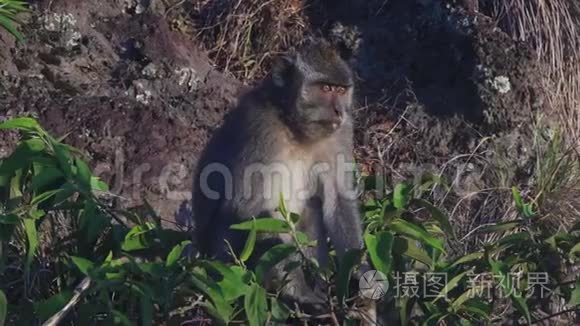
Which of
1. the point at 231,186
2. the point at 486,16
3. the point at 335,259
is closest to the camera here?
the point at 335,259

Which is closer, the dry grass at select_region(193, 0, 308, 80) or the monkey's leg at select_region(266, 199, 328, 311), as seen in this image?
the monkey's leg at select_region(266, 199, 328, 311)

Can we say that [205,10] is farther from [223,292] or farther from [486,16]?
[223,292]

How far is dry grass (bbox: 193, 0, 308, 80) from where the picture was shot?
7375 millimetres

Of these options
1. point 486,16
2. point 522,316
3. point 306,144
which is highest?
point 486,16

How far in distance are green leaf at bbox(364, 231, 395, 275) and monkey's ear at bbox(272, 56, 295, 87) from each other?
1.48 m

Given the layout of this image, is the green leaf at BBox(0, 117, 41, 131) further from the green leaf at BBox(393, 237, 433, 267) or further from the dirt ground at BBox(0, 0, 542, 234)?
the dirt ground at BBox(0, 0, 542, 234)

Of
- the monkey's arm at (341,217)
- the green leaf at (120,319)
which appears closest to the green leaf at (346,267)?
the green leaf at (120,319)

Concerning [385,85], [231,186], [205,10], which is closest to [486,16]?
[385,85]

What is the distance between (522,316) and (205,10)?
392 centimetres

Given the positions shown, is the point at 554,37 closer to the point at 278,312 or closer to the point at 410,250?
the point at 410,250

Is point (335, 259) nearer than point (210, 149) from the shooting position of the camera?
Yes

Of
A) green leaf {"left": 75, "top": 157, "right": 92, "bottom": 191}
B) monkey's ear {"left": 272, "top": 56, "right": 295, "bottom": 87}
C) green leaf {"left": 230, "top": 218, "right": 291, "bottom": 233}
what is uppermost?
monkey's ear {"left": 272, "top": 56, "right": 295, "bottom": 87}

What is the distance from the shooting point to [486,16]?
284 inches

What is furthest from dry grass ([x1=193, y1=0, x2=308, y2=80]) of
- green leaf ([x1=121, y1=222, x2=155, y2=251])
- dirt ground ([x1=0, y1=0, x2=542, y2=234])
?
green leaf ([x1=121, y1=222, x2=155, y2=251])
